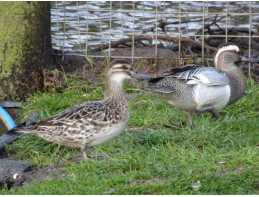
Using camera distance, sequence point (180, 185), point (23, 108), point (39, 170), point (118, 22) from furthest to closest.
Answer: point (118, 22) → point (23, 108) → point (39, 170) → point (180, 185)

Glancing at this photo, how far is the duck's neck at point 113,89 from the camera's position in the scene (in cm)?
582

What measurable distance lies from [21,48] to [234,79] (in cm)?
299

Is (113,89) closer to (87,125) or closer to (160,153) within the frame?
(87,125)

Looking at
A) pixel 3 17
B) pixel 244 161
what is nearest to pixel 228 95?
pixel 244 161

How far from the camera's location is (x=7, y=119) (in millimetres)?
7184

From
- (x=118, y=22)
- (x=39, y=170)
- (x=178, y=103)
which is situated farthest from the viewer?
(x=118, y=22)

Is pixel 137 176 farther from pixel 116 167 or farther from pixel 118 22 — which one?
pixel 118 22

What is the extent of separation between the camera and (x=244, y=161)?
17.0 ft

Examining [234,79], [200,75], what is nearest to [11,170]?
[200,75]

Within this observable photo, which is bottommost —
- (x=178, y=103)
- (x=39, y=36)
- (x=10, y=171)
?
(x=10, y=171)

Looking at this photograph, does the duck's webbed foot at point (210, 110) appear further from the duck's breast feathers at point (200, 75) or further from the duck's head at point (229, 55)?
the duck's head at point (229, 55)

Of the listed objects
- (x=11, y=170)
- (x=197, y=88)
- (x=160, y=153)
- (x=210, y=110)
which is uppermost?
(x=197, y=88)

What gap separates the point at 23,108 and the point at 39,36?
1131 mm

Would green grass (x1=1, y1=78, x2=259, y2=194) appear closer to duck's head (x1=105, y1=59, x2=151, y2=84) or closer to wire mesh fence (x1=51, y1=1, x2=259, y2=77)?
duck's head (x1=105, y1=59, x2=151, y2=84)
